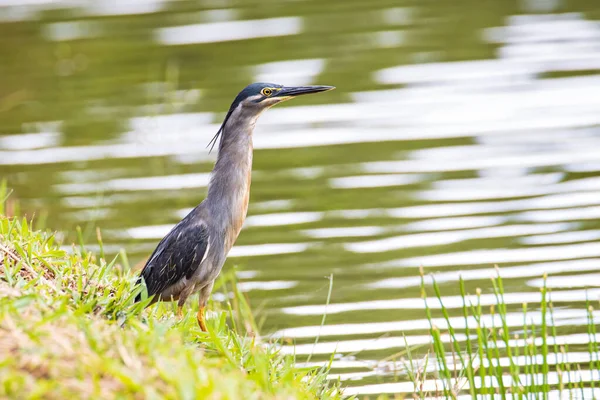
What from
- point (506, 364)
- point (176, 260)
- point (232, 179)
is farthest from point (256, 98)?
point (506, 364)

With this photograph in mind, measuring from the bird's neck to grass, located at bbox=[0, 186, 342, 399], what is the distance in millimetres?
679

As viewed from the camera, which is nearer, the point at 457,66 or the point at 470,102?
the point at 470,102

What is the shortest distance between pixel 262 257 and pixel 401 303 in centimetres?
155

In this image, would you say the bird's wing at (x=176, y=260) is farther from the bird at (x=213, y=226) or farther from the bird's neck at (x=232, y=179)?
the bird's neck at (x=232, y=179)

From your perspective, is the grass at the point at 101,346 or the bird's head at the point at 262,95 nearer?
the grass at the point at 101,346

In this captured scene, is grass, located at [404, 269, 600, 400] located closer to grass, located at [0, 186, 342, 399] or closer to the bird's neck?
grass, located at [0, 186, 342, 399]

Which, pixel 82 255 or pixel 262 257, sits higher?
pixel 82 255

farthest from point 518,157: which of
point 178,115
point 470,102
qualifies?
point 178,115

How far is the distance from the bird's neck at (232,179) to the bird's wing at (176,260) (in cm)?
21

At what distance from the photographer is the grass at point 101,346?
397cm

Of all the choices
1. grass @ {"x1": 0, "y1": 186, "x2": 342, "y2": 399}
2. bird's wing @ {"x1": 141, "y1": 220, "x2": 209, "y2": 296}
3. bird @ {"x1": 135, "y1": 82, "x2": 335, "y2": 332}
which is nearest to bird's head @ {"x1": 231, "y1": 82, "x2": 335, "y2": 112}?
bird @ {"x1": 135, "y1": 82, "x2": 335, "y2": 332}

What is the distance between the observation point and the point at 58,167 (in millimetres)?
11891

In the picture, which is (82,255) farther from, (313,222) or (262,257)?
(313,222)

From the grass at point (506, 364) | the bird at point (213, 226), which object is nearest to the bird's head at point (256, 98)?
the bird at point (213, 226)
